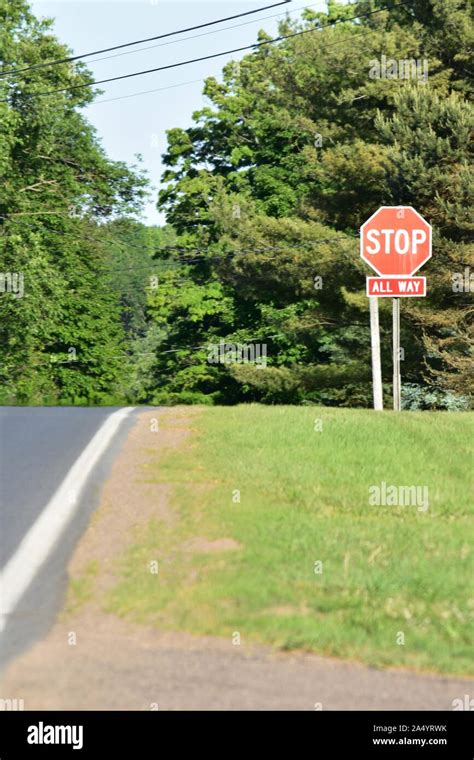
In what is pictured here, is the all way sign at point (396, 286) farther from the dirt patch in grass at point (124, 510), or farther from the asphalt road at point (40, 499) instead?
the dirt patch in grass at point (124, 510)

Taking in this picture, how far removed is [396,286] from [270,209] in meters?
33.0

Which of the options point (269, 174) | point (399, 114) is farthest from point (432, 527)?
point (269, 174)

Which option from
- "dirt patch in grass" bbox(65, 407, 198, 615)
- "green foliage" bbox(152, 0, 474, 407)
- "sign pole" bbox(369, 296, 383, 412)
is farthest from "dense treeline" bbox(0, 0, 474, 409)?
"dirt patch in grass" bbox(65, 407, 198, 615)

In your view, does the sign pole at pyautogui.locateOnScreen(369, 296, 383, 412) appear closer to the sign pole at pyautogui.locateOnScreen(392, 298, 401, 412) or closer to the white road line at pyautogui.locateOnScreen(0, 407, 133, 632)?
the sign pole at pyautogui.locateOnScreen(392, 298, 401, 412)

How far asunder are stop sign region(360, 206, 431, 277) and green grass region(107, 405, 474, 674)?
6328 mm

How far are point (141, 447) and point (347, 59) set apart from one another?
31207 millimetres

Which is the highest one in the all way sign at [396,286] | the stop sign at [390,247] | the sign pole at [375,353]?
the stop sign at [390,247]

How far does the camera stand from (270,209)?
51.5 m

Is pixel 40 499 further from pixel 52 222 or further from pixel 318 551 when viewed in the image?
pixel 52 222

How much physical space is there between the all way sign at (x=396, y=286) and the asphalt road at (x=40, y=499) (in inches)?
202

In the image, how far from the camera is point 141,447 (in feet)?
43.8

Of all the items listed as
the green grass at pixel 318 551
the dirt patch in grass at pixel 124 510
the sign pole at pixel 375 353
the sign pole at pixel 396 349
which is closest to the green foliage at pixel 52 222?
the sign pole at pixel 375 353

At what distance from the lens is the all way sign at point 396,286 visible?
1905 centimetres

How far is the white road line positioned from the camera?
26.6 feet
